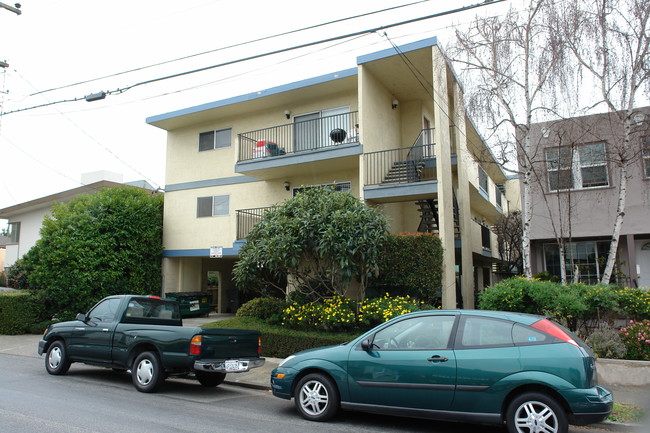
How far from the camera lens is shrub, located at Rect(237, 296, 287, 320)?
12.8m

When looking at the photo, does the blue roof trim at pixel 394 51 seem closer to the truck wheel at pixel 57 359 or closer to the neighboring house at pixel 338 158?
the neighboring house at pixel 338 158

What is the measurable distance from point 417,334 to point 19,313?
1499cm

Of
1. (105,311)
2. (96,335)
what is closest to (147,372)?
(96,335)

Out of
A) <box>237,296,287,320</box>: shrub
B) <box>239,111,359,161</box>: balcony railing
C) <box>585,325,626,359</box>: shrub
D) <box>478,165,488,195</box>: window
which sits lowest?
<box>585,325,626,359</box>: shrub

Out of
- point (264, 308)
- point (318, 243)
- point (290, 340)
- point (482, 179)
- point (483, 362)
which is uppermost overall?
point (482, 179)

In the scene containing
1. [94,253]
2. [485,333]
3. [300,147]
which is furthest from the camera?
[300,147]

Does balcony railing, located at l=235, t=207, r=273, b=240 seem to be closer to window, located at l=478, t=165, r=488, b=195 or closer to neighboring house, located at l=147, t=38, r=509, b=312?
neighboring house, located at l=147, t=38, r=509, b=312

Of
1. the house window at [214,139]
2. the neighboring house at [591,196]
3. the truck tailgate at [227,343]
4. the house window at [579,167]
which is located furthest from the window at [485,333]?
the house window at [214,139]

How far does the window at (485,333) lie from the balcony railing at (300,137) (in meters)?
10.2

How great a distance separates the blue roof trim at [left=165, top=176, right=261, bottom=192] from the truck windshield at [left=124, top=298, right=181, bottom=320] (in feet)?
28.7

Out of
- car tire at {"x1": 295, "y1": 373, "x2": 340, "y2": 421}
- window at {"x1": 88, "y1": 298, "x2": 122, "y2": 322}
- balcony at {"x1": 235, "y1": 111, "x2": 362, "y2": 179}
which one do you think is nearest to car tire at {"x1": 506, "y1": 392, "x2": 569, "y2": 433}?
car tire at {"x1": 295, "y1": 373, "x2": 340, "y2": 421}

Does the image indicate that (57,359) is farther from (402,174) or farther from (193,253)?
(402,174)

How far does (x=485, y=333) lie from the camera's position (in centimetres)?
568

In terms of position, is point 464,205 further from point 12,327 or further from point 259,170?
point 12,327
